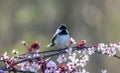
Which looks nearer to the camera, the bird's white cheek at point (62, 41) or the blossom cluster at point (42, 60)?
the blossom cluster at point (42, 60)

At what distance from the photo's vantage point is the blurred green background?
20.6 m

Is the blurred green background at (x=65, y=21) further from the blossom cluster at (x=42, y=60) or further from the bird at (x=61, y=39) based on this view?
the blossom cluster at (x=42, y=60)

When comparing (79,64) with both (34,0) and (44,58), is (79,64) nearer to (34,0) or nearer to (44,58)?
(44,58)

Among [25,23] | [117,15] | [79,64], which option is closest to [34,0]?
[25,23]

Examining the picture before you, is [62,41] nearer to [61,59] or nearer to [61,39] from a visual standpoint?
[61,39]

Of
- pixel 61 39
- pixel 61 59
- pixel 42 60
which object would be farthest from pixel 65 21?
pixel 42 60

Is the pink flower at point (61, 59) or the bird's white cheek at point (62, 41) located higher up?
the bird's white cheek at point (62, 41)

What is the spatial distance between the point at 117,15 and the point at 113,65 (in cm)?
196

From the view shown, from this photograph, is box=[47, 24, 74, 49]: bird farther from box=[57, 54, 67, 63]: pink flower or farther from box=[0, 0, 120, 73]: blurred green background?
box=[0, 0, 120, 73]: blurred green background

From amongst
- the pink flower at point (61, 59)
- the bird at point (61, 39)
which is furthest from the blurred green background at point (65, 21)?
the pink flower at point (61, 59)

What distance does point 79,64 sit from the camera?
6000 mm

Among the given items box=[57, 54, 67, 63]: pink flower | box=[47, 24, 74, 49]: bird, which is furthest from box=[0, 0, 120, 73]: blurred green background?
box=[57, 54, 67, 63]: pink flower

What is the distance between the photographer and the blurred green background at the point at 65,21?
20578mm

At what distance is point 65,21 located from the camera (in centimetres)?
2109
